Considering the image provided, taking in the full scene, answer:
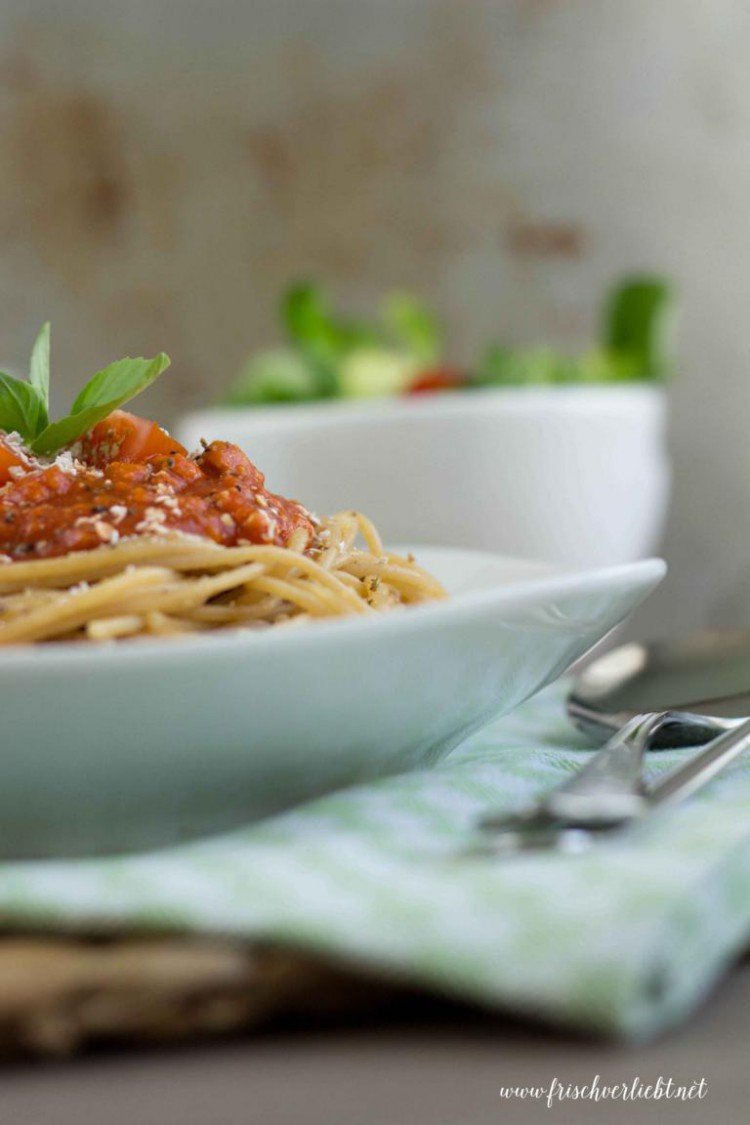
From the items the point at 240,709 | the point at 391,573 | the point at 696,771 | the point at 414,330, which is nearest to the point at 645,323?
the point at 414,330

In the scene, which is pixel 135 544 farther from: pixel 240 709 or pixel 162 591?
pixel 240 709

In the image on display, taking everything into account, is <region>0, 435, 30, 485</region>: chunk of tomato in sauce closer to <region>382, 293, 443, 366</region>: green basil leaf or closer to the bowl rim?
the bowl rim

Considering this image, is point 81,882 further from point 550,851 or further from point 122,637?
point 122,637

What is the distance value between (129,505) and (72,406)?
0.16 metres

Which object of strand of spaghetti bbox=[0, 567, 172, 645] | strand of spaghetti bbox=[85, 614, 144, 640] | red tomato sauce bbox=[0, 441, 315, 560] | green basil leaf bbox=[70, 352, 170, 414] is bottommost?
strand of spaghetti bbox=[85, 614, 144, 640]

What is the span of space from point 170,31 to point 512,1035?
436cm

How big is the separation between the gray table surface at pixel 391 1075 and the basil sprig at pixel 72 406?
32.9 inches

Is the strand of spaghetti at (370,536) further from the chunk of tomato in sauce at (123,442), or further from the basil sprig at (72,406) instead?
the basil sprig at (72,406)

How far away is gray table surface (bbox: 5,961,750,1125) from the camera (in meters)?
0.83

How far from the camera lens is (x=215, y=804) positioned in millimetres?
1271

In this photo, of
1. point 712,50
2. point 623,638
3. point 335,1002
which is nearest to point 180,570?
point 335,1002

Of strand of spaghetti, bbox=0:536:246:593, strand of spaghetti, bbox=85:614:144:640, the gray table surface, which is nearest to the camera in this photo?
the gray table surface

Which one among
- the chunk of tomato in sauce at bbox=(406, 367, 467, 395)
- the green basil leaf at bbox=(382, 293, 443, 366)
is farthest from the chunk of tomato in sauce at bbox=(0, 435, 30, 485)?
the green basil leaf at bbox=(382, 293, 443, 366)

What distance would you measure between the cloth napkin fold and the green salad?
6.66 feet
